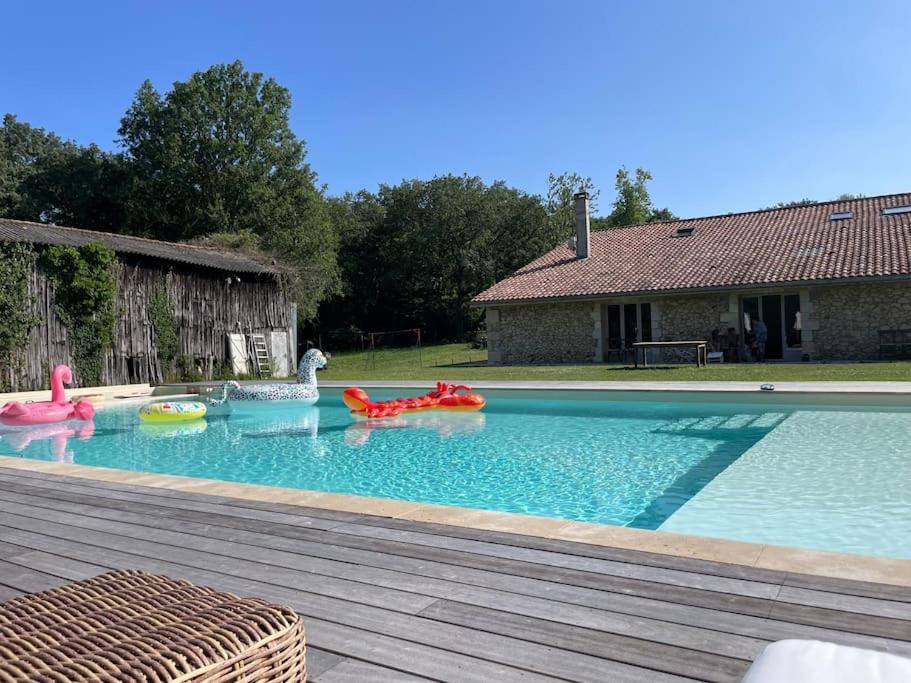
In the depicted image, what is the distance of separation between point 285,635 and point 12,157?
162 ft

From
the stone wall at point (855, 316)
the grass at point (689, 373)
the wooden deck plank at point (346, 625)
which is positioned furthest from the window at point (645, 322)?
the wooden deck plank at point (346, 625)

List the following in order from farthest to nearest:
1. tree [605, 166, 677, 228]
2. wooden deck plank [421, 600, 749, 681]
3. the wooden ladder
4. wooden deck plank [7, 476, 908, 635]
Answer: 1. tree [605, 166, 677, 228]
2. the wooden ladder
3. wooden deck plank [7, 476, 908, 635]
4. wooden deck plank [421, 600, 749, 681]

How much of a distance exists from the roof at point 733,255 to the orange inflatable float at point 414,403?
915 cm

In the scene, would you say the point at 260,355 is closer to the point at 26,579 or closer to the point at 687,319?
the point at 687,319

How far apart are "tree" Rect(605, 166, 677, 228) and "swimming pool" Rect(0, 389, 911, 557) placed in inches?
1250

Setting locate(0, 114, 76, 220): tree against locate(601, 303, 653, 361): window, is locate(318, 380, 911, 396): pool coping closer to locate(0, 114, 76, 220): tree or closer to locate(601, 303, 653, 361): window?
locate(601, 303, 653, 361): window

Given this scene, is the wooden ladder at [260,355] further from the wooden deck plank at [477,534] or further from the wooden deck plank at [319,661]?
the wooden deck plank at [319,661]

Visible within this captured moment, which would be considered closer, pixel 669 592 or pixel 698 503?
pixel 669 592

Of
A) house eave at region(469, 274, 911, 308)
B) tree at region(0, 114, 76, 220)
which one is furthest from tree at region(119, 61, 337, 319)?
house eave at region(469, 274, 911, 308)

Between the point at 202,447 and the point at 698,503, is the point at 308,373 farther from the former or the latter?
the point at 698,503

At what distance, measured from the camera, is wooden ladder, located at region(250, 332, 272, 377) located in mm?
21969

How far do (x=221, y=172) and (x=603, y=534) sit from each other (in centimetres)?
3572

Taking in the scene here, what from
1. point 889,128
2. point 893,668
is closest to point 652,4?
point 889,128

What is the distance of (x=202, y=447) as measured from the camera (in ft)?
32.7
